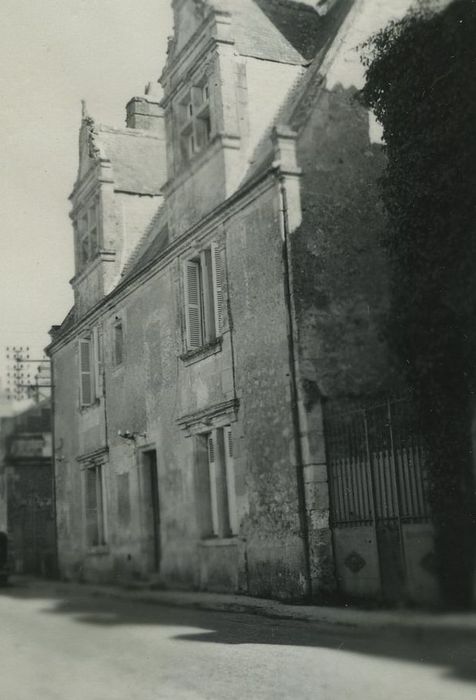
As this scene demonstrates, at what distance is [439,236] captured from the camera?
37.7 feet

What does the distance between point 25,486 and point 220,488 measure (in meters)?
15.8

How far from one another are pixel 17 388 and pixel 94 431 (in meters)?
A: 8.42

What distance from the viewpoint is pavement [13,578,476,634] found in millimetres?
8570

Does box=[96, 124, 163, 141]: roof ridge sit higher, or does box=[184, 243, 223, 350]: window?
box=[96, 124, 163, 141]: roof ridge

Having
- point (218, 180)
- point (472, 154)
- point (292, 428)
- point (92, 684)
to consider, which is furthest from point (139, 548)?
point (92, 684)

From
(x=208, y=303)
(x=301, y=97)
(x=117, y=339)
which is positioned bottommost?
(x=208, y=303)

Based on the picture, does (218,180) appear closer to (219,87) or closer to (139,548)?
(219,87)

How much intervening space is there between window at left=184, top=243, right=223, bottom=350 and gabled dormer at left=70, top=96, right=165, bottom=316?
4.36m

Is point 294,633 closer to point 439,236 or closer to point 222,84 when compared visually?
point 439,236

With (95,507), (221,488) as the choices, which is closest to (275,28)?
(221,488)

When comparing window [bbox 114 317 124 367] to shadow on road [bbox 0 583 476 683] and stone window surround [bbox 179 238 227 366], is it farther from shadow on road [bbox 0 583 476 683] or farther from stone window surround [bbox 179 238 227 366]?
shadow on road [bbox 0 583 476 683]

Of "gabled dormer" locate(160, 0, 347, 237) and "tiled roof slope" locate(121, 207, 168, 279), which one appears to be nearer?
"gabled dormer" locate(160, 0, 347, 237)

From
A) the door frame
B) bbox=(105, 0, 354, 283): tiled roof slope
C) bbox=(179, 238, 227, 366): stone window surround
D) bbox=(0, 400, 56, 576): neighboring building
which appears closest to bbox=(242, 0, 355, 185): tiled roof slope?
bbox=(105, 0, 354, 283): tiled roof slope

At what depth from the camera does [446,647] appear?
708 cm
